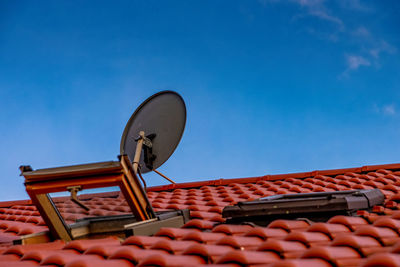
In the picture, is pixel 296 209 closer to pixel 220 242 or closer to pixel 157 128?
pixel 220 242

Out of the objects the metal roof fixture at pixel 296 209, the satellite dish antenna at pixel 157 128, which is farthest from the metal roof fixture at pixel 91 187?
the satellite dish antenna at pixel 157 128

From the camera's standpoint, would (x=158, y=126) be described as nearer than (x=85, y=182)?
No

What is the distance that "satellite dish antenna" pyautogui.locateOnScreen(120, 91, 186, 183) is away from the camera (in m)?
5.79

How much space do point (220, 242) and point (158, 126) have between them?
121 inches

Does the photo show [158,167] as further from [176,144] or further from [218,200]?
[218,200]

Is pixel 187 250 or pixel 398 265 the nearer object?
pixel 398 265

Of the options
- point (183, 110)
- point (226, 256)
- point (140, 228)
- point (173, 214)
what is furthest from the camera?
point (183, 110)

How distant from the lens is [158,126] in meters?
5.83

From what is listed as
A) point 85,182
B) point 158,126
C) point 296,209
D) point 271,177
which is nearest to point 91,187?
point 85,182

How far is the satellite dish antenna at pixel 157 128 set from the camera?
5785mm

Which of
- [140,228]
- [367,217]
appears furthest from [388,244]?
[140,228]

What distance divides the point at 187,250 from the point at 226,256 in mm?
347

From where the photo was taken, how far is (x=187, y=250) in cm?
271

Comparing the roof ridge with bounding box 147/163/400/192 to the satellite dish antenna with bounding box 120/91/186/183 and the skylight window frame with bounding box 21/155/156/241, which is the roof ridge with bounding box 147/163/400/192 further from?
the skylight window frame with bounding box 21/155/156/241
